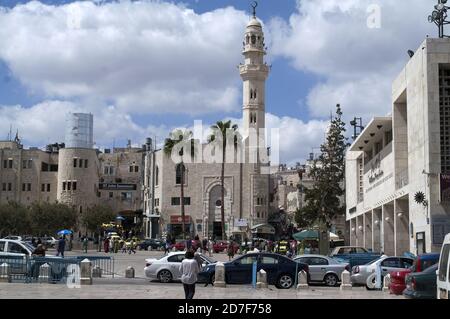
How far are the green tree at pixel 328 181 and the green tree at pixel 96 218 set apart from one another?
30286 mm

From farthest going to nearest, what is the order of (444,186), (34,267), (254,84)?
(254,84)
(444,186)
(34,267)

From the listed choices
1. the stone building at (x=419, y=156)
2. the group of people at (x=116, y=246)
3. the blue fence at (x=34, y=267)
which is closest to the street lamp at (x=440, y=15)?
the stone building at (x=419, y=156)

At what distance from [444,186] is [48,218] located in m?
58.1

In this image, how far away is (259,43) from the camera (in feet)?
313

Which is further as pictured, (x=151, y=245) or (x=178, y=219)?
(x=178, y=219)

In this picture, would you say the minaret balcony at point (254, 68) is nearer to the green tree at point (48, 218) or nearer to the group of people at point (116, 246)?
the green tree at point (48, 218)

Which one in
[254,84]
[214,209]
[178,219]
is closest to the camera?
[178,219]

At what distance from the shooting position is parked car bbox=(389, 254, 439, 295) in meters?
19.8

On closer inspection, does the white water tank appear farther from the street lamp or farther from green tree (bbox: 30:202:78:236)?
the street lamp

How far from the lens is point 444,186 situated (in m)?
30.2

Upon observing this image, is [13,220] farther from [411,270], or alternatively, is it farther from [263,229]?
[411,270]

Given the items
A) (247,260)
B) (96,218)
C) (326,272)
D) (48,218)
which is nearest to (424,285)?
(247,260)

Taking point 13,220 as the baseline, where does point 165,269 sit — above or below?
below
